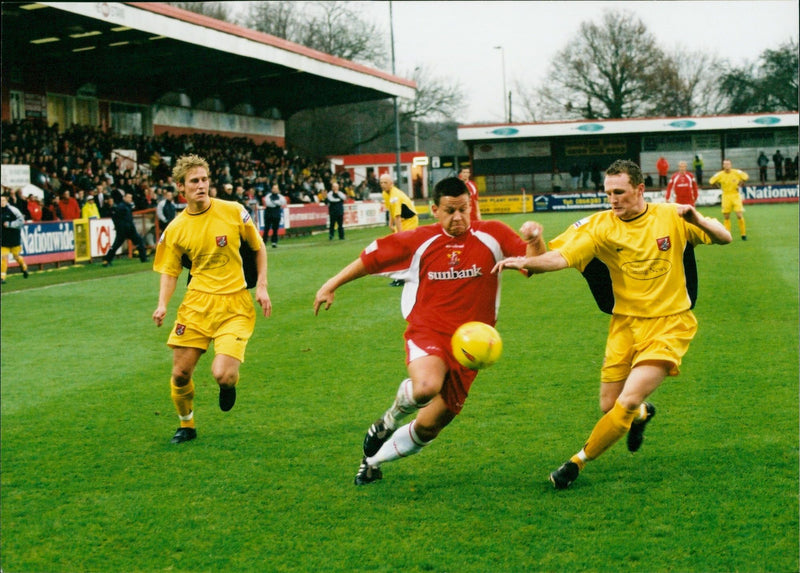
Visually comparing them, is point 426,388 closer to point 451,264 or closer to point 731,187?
point 451,264

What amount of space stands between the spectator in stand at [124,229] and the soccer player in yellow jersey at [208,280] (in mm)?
17242

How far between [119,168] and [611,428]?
2965cm

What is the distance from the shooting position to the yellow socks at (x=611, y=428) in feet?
19.1

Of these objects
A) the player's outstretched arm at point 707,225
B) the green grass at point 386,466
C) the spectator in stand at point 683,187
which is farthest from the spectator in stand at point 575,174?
the player's outstretched arm at point 707,225

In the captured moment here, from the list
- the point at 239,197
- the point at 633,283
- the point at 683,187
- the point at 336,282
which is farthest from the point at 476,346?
the point at 239,197

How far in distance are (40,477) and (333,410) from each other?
103 inches

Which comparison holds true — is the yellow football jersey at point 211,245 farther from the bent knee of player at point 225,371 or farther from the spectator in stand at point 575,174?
the spectator in stand at point 575,174

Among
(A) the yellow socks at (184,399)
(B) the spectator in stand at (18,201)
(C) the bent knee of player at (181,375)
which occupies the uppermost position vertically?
(B) the spectator in stand at (18,201)

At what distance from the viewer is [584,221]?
246 inches

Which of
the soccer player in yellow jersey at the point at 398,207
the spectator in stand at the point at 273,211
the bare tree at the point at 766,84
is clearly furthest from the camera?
the bare tree at the point at 766,84

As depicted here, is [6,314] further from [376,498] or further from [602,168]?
[602,168]

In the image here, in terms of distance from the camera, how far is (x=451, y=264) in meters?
6.00

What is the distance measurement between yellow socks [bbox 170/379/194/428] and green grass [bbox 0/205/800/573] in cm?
31

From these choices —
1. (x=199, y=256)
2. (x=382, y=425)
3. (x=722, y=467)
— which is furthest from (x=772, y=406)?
(x=199, y=256)
